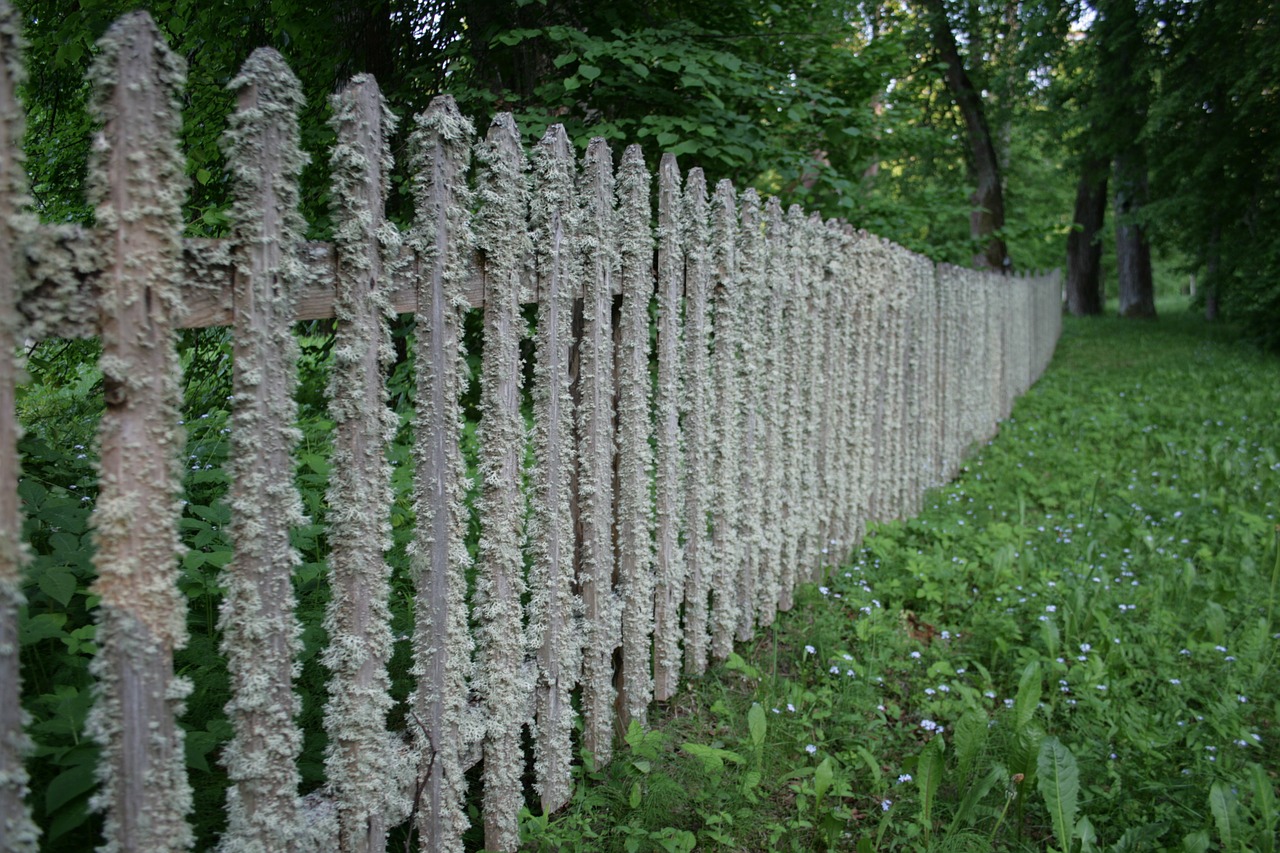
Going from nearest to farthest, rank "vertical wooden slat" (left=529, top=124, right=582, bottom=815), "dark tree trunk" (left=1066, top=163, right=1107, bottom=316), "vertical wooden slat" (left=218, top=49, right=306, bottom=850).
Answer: "vertical wooden slat" (left=218, top=49, right=306, bottom=850) → "vertical wooden slat" (left=529, top=124, right=582, bottom=815) → "dark tree trunk" (left=1066, top=163, right=1107, bottom=316)

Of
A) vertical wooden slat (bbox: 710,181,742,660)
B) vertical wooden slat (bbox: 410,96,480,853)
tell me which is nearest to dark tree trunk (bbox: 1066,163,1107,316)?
vertical wooden slat (bbox: 710,181,742,660)

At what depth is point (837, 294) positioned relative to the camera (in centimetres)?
420

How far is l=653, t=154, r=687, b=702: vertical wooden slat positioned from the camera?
2787 mm

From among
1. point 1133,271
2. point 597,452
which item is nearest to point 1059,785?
point 597,452

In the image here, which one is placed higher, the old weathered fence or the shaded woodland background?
the shaded woodland background

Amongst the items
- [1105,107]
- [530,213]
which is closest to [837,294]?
[530,213]

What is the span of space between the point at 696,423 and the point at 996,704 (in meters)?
1.66

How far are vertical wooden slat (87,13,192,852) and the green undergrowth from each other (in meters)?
1.18

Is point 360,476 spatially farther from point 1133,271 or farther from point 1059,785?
point 1133,271

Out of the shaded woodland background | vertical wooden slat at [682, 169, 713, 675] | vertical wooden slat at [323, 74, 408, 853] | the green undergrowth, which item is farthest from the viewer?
the shaded woodland background

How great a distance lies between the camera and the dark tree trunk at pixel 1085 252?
2102 centimetres

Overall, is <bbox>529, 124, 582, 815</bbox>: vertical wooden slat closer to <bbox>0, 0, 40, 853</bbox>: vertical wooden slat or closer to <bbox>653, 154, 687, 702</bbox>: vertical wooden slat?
<bbox>653, 154, 687, 702</bbox>: vertical wooden slat

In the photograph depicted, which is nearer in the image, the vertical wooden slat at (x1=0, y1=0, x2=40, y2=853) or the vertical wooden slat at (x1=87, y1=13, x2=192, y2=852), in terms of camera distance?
the vertical wooden slat at (x1=0, y1=0, x2=40, y2=853)

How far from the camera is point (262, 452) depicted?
1456mm
